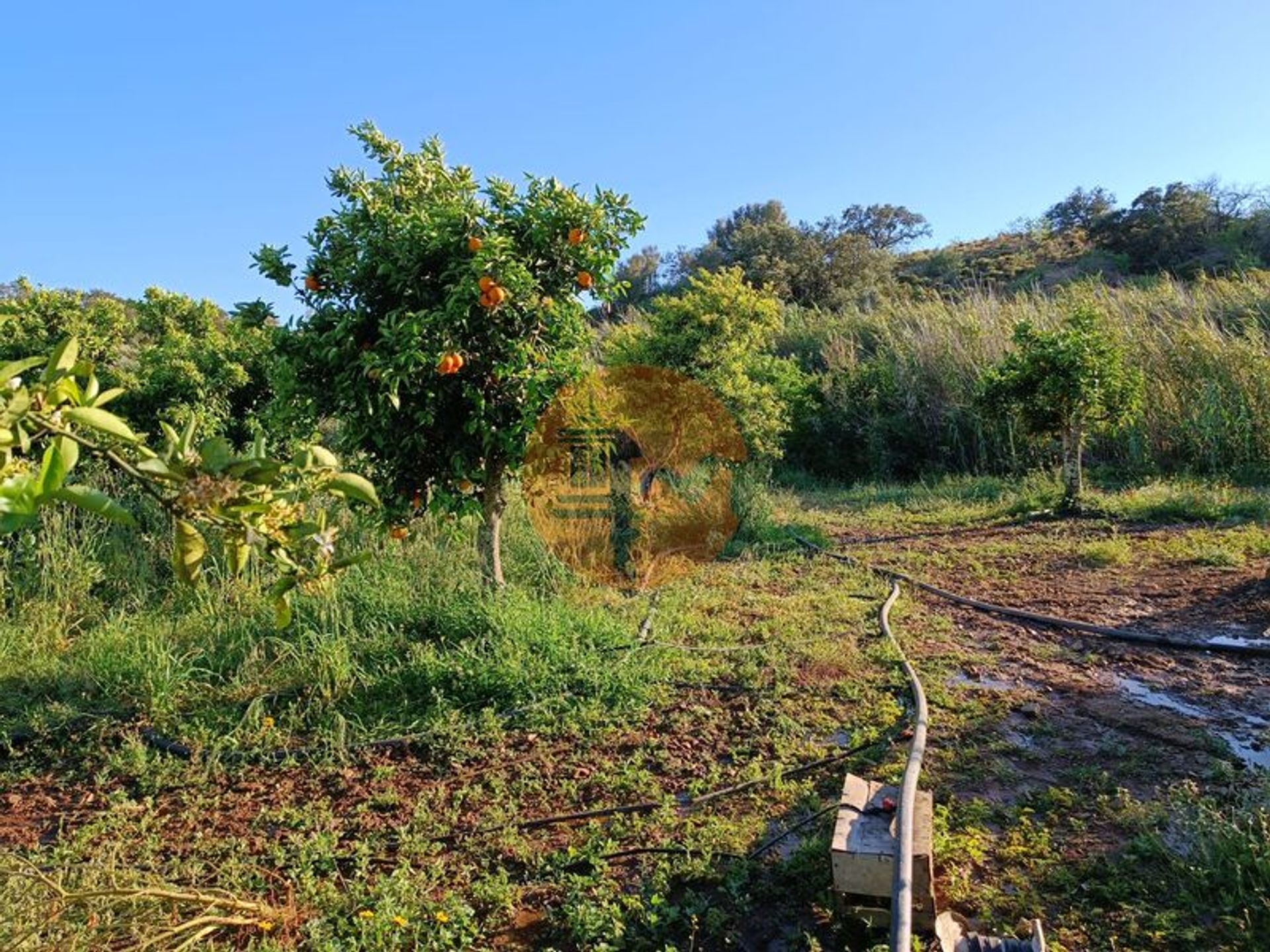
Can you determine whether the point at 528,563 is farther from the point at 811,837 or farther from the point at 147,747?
the point at 811,837

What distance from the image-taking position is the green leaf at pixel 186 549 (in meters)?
0.68

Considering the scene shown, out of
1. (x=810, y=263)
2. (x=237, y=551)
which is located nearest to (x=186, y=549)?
(x=237, y=551)

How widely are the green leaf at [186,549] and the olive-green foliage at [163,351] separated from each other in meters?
4.53

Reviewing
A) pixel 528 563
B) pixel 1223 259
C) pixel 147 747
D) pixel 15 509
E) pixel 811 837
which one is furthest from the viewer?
pixel 1223 259

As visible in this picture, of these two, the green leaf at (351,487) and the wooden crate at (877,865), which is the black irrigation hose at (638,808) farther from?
the green leaf at (351,487)

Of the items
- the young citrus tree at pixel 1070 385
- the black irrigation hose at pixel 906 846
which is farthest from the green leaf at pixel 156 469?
the young citrus tree at pixel 1070 385

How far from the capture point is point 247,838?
230 centimetres

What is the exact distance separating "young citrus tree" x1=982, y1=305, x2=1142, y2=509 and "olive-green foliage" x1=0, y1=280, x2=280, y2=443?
20.9 feet

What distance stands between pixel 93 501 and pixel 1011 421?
944cm

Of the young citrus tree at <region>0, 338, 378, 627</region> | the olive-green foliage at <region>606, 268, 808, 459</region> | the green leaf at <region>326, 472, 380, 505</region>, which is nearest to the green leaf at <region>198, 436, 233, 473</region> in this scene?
the young citrus tree at <region>0, 338, 378, 627</region>

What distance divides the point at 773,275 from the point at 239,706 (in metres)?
19.0

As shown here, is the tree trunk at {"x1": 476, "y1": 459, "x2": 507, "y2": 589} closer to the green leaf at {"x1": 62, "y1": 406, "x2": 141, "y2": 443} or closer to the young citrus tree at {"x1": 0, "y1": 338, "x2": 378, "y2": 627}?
the young citrus tree at {"x1": 0, "y1": 338, "x2": 378, "y2": 627}

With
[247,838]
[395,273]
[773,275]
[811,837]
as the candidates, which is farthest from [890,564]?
[773,275]

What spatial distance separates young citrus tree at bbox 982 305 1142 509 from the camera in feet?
21.6
